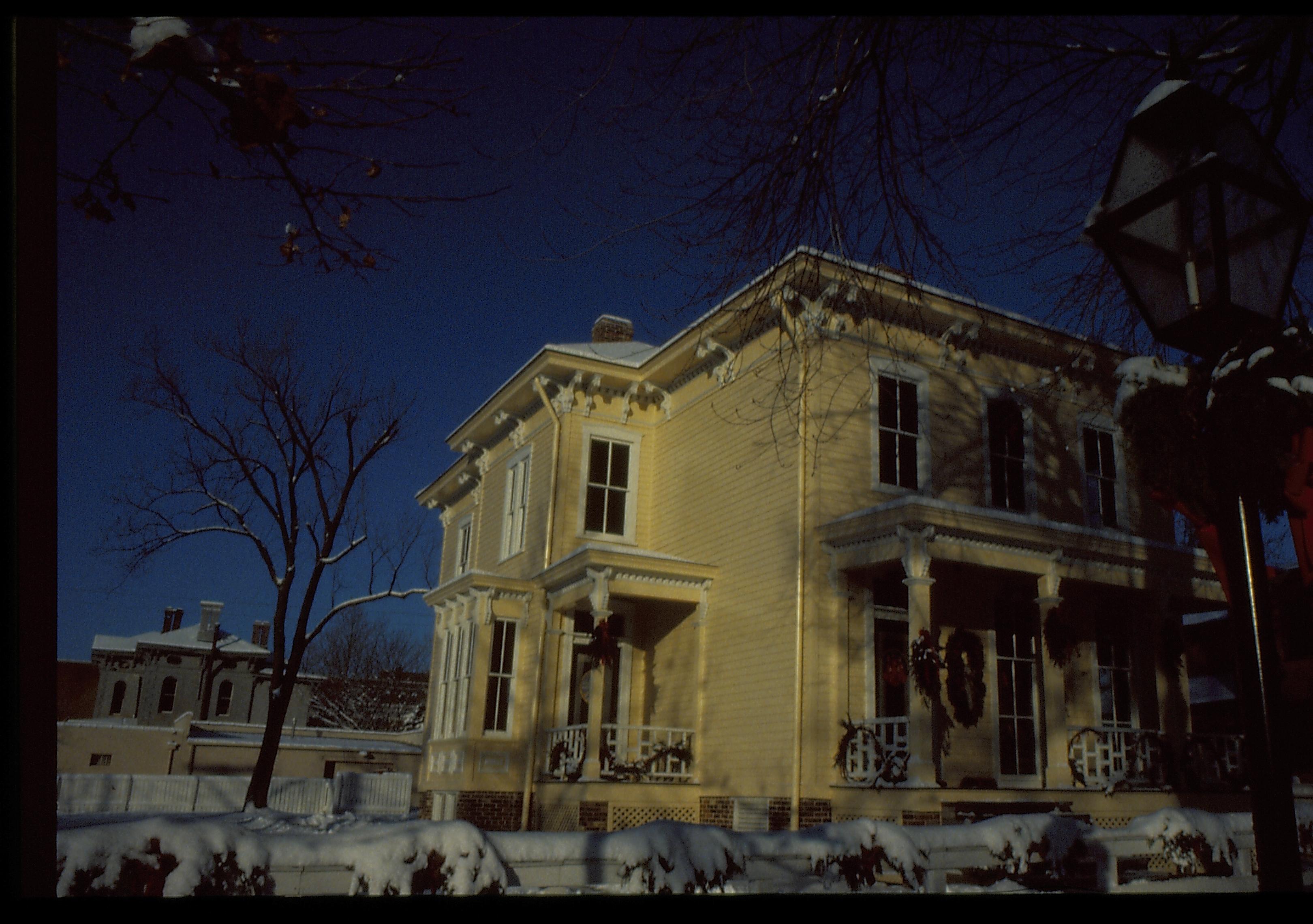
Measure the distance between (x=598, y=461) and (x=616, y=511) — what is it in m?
0.76

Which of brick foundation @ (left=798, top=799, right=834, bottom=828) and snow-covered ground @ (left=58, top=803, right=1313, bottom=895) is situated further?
brick foundation @ (left=798, top=799, right=834, bottom=828)

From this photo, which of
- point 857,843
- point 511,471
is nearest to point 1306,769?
point 857,843

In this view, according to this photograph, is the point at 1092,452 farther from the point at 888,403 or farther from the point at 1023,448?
the point at 888,403

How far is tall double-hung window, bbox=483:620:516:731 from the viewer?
1313cm

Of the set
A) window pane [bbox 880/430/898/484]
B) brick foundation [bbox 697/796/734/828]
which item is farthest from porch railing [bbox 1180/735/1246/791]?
brick foundation [bbox 697/796/734/828]

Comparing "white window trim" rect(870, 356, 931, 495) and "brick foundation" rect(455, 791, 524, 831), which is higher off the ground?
"white window trim" rect(870, 356, 931, 495)

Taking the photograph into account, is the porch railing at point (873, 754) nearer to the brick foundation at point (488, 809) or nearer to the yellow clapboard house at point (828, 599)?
the yellow clapboard house at point (828, 599)

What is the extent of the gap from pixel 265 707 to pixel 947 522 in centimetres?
1677

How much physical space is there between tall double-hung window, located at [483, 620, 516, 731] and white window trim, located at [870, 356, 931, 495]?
553 cm

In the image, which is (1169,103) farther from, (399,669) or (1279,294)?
(399,669)

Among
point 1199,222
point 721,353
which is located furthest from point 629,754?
point 1199,222

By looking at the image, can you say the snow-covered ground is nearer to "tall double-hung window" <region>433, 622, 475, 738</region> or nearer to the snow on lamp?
the snow on lamp

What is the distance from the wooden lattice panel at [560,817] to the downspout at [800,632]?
274 cm

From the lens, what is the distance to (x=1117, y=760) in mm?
11359
